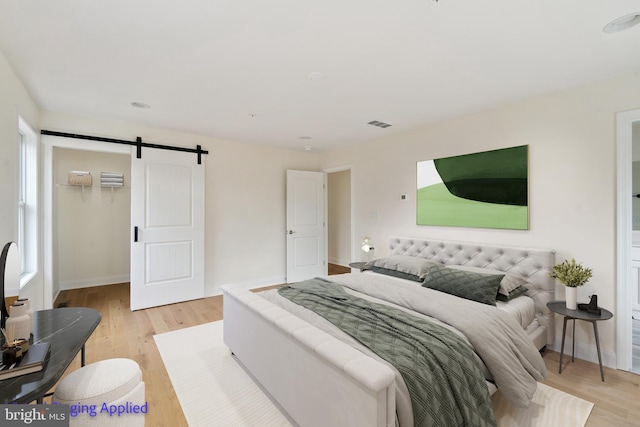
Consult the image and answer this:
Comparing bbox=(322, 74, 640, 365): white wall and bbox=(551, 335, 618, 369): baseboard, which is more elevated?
bbox=(322, 74, 640, 365): white wall

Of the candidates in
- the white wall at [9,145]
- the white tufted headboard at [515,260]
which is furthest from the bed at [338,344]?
the white wall at [9,145]

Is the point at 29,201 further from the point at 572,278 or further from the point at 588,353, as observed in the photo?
the point at 588,353

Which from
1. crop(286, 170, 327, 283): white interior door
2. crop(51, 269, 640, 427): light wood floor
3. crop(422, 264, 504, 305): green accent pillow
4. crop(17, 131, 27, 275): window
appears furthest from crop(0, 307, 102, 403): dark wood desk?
crop(286, 170, 327, 283): white interior door

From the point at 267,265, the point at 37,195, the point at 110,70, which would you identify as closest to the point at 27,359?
the point at 110,70

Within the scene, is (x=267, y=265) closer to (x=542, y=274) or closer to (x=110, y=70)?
(x=110, y=70)

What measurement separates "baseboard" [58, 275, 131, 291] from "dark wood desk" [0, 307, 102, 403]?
3898 mm

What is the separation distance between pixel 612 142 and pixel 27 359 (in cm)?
405

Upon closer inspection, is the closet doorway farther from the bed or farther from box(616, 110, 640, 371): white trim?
box(616, 110, 640, 371): white trim

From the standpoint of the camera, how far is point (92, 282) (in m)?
4.92

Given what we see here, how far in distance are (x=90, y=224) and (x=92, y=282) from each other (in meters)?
1.01

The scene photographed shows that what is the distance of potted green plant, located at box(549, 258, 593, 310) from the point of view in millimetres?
2361

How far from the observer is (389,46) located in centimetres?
192

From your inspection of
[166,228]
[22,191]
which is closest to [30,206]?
[22,191]

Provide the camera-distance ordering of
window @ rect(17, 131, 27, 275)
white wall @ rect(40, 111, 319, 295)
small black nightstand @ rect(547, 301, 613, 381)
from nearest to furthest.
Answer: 1. small black nightstand @ rect(547, 301, 613, 381)
2. window @ rect(17, 131, 27, 275)
3. white wall @ rect(40, 111, 319, 295)
